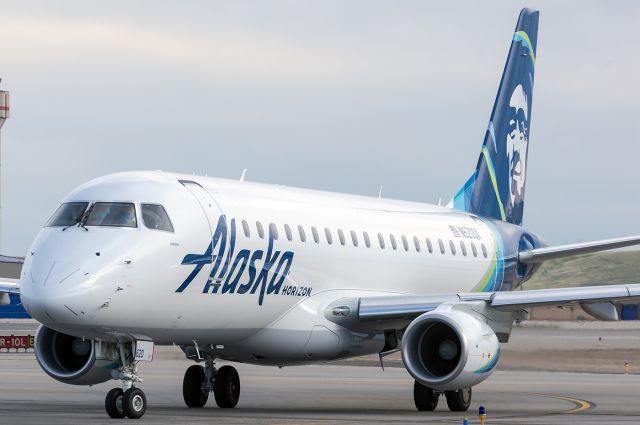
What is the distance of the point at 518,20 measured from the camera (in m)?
39.5

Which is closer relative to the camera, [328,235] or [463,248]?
[328,235]

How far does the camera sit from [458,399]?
91.4ft

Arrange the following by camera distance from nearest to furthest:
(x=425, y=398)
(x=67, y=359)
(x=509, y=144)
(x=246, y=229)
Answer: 1. (x=246, y=229)
2. (x=67, y=359)
3. (x=425, y=398)
4. (x=509, y=144)

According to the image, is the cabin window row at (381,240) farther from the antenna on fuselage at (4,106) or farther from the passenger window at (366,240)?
the antenna on fuselage at (4,106)

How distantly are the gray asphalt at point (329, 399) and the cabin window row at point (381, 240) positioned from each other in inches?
133

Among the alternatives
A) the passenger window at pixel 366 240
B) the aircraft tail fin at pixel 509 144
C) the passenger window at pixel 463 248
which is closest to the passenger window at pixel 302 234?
the passenger window at pixel 366 240

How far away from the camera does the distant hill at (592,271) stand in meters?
173

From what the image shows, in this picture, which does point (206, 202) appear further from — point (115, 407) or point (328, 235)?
point (115, 407)

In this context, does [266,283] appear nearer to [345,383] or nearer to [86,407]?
[86,407]

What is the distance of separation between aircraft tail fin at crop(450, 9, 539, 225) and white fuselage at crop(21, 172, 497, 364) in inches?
193

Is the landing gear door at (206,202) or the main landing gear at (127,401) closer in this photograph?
the main landing gear at (127,401)

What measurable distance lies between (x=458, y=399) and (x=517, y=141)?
42.3 ft

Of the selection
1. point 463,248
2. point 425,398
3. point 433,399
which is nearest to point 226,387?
point 425,398

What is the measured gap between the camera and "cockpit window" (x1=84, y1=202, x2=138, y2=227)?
23094 mm
